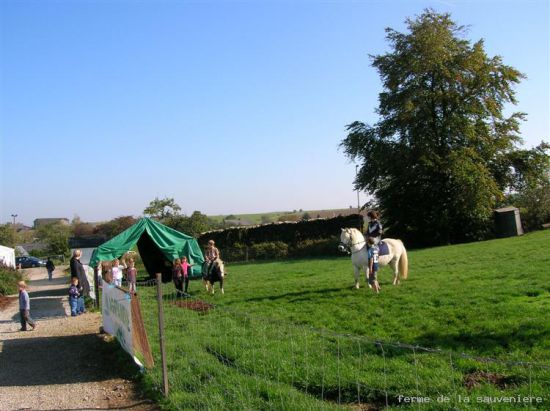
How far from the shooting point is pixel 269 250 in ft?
123

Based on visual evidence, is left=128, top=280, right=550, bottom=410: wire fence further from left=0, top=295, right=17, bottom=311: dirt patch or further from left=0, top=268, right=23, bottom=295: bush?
left=0, top=268, right=23, bottom=295: bush

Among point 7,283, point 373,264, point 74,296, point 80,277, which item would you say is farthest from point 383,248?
point 7,283

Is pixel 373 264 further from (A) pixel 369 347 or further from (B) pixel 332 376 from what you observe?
(B) pixel 332 376

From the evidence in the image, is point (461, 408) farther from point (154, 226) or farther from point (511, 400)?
point (154, 226)

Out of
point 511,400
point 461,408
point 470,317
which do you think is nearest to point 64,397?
point 461,408

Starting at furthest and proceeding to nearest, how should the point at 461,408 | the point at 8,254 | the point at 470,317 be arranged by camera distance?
1. the point at 8,254
2. the point at 470,317
3. the point at 461,408

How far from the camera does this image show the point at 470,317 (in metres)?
8.47

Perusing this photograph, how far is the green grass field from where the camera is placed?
5.73 m

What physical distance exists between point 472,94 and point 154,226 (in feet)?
82.7

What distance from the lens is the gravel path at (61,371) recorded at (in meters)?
7.01

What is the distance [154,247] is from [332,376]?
19.1 meters

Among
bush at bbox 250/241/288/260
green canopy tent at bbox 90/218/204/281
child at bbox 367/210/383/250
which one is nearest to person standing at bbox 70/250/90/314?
green canopy tent at bbox 90/218/204/281

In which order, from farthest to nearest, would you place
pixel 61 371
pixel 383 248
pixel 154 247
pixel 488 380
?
1. pixel 154 247
2. pixel 383 248
3. pixel 61 371
4. pixel 488 380

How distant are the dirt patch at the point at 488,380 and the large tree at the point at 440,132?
29.0 metres
